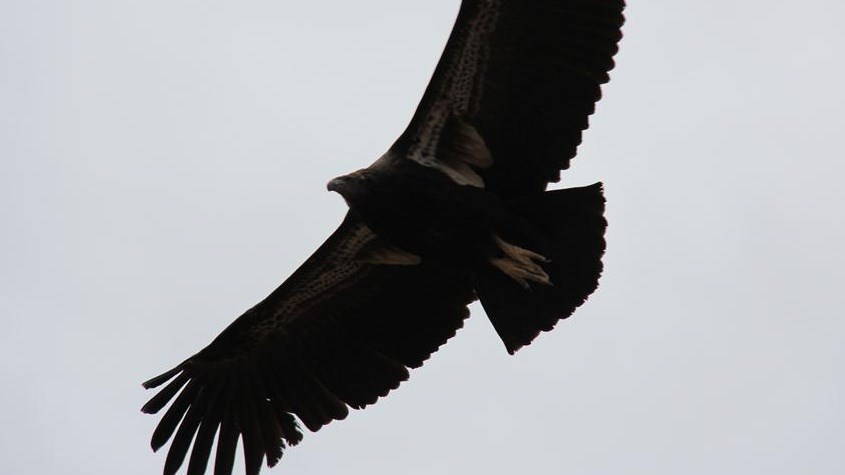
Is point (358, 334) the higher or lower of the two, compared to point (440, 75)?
lower

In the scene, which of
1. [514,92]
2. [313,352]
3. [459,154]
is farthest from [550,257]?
[313,352]

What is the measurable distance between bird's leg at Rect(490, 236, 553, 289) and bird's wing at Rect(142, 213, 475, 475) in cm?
64

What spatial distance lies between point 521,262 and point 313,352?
7.45 ft

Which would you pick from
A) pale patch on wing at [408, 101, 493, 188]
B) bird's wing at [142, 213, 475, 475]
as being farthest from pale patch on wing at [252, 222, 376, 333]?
pale patch on wing at [408, 101, 493, 188]

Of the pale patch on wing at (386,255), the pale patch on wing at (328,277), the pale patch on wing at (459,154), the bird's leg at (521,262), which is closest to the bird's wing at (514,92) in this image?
the pale patch on wing at (459,154)

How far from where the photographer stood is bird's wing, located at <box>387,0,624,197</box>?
1111cm

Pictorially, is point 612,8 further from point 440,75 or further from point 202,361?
point 202,361

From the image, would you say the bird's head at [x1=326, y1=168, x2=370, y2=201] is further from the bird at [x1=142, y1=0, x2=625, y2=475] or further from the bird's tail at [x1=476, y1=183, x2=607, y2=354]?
Answer: the bird's tail at [x1=476, y1=183, x2=607, y2=354]

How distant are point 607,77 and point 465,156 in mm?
1370

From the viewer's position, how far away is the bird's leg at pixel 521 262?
1177cm

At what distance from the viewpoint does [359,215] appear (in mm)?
11664

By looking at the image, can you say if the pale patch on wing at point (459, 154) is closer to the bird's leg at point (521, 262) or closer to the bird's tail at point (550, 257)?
the bird's tail at point (550, 257)

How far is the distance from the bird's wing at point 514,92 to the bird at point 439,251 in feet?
0.04

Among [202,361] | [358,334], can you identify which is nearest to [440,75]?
[358,334]
